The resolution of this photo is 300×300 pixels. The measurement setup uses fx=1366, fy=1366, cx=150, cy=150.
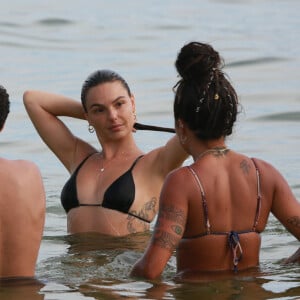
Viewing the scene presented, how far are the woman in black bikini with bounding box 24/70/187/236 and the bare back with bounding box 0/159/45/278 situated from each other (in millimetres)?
1805

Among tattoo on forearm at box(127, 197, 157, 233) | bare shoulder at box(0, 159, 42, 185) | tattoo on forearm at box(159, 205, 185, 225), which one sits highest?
bare shoulder at box(0, 159, 42, 185)

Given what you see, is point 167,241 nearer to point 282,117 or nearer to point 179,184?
point 179,184

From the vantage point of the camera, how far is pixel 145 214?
9094mm

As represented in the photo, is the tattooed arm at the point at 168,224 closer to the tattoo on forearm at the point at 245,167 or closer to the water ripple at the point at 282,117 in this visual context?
the tattoo on forearm at the point at 245,167

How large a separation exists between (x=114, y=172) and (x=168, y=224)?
222 centimetres

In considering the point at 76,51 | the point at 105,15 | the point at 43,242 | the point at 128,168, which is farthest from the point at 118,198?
the point at 105,15

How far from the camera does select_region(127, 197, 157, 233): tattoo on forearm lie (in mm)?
9062

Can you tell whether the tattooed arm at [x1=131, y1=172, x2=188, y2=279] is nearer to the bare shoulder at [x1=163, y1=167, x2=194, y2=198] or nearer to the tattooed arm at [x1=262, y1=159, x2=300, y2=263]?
the bare shoulder at [x1=163, y1=167, x2=194, y2=198]

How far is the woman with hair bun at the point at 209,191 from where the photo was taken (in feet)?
22.8

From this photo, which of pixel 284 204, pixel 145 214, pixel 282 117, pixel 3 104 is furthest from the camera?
pixel 282 117

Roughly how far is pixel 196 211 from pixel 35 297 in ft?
3.24

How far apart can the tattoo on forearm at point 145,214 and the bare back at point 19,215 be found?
73.3 inches

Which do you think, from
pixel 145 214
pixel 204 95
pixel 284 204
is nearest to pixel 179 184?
pixel 204 95

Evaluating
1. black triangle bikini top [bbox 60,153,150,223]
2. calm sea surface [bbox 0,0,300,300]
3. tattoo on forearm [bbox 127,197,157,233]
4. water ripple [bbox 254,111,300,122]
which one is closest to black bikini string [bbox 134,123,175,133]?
black triangle bikini top [bbox 60,153,150,223]
